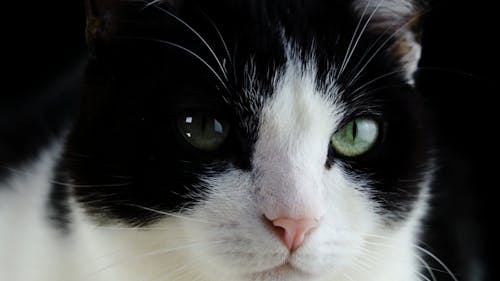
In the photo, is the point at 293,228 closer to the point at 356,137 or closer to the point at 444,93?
the point at 356,137

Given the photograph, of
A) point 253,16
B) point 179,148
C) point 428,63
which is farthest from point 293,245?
point 428,63

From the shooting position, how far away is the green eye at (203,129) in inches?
36.0

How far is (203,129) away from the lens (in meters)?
0.91

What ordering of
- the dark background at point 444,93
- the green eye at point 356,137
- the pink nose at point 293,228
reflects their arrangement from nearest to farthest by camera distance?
the pink nose at point 293,228
the green eye at point 356,137
the dark background at point 444,93

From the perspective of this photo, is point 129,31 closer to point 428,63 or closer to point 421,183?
point 421,183

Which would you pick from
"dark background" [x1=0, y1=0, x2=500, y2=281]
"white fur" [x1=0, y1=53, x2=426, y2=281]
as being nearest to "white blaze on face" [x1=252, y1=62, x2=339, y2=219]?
"white fur" [x1=0, y1=53, x2=426, y2=281]

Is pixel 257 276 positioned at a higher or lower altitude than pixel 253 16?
lower

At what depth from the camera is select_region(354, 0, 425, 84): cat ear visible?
1.05 meters

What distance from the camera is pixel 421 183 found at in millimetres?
1104

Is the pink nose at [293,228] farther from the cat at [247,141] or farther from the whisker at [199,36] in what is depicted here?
the whisker at [199,36]

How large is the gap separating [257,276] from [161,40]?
0.33m

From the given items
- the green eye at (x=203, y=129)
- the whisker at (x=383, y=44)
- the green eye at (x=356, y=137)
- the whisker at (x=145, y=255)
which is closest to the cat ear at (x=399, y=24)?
the whisker at (x=383, y=44)

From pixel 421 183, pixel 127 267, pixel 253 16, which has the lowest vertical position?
pixel 127 267

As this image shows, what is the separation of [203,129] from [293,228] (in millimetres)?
171
